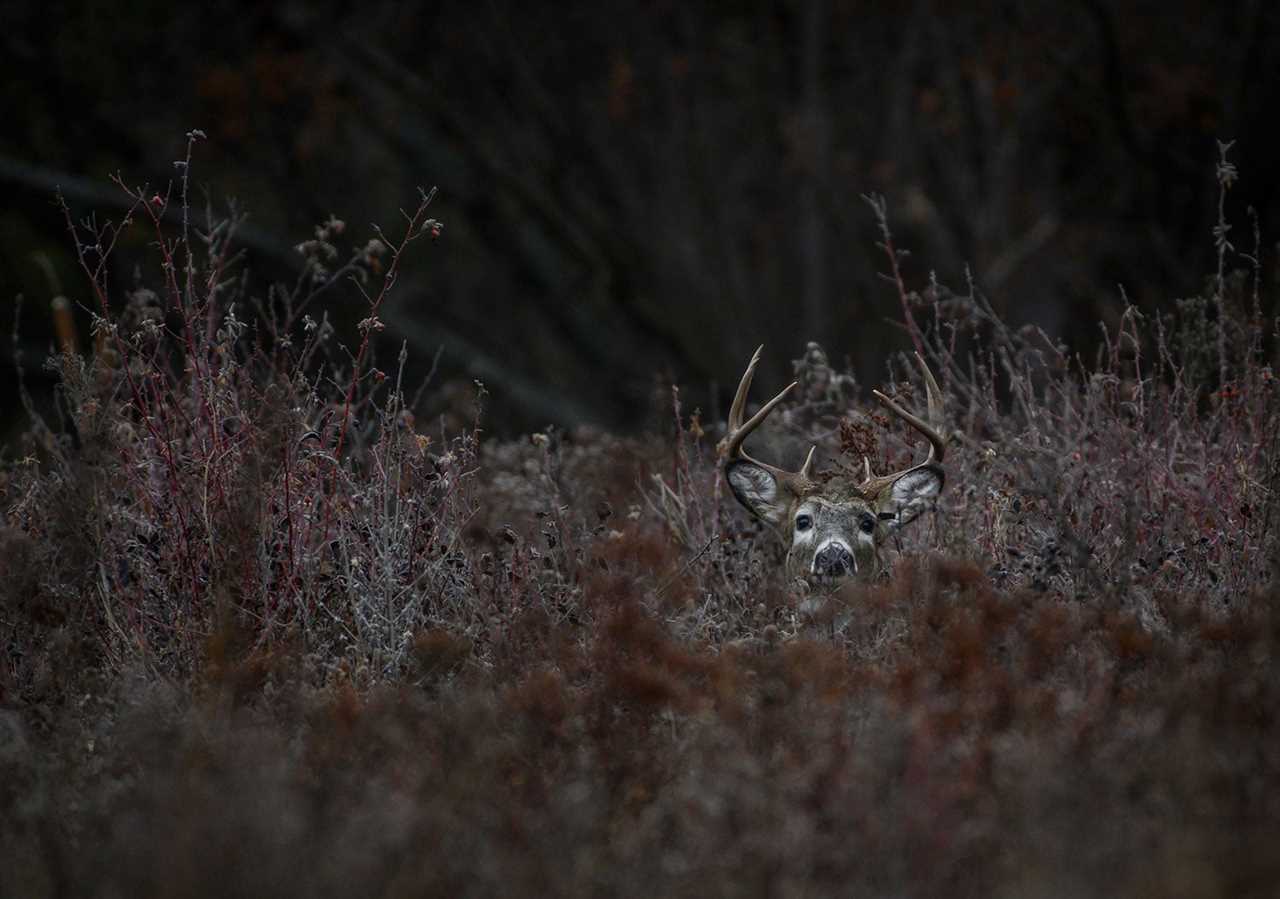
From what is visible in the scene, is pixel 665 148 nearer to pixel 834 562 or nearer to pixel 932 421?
pixel 932 421

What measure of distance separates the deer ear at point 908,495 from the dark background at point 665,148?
7.83 metres

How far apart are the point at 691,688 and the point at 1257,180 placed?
41.9ft

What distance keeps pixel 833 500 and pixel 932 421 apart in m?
0.53

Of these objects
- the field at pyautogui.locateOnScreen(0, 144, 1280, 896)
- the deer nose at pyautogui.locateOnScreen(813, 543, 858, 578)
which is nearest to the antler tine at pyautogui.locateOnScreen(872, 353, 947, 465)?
the field at pyautogui.locateOnScreen(0, 144, 1280, 896)

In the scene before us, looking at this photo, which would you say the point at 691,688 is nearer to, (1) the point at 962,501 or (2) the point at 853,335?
(1) the point at 962,501

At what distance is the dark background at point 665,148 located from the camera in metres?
16.9

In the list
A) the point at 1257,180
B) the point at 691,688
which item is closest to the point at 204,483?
the point at 691,688

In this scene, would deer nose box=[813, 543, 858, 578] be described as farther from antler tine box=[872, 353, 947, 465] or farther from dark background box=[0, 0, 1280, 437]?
dark background box=[0, 0, 1280, 437]

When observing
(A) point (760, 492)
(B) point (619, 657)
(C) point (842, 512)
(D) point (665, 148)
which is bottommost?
(D) point (665, 148)

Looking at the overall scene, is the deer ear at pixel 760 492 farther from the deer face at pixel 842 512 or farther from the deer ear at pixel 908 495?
the deer ear at pixel 908 495

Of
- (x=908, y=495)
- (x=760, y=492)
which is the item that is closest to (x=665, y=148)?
(x=760, y=492)

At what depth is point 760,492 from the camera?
308 inches

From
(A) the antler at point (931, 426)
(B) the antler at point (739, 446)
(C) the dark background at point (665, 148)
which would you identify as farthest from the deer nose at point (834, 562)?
(C) the dark background at point (665, 148)

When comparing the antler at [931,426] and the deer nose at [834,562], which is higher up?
the antler at [931,426]
